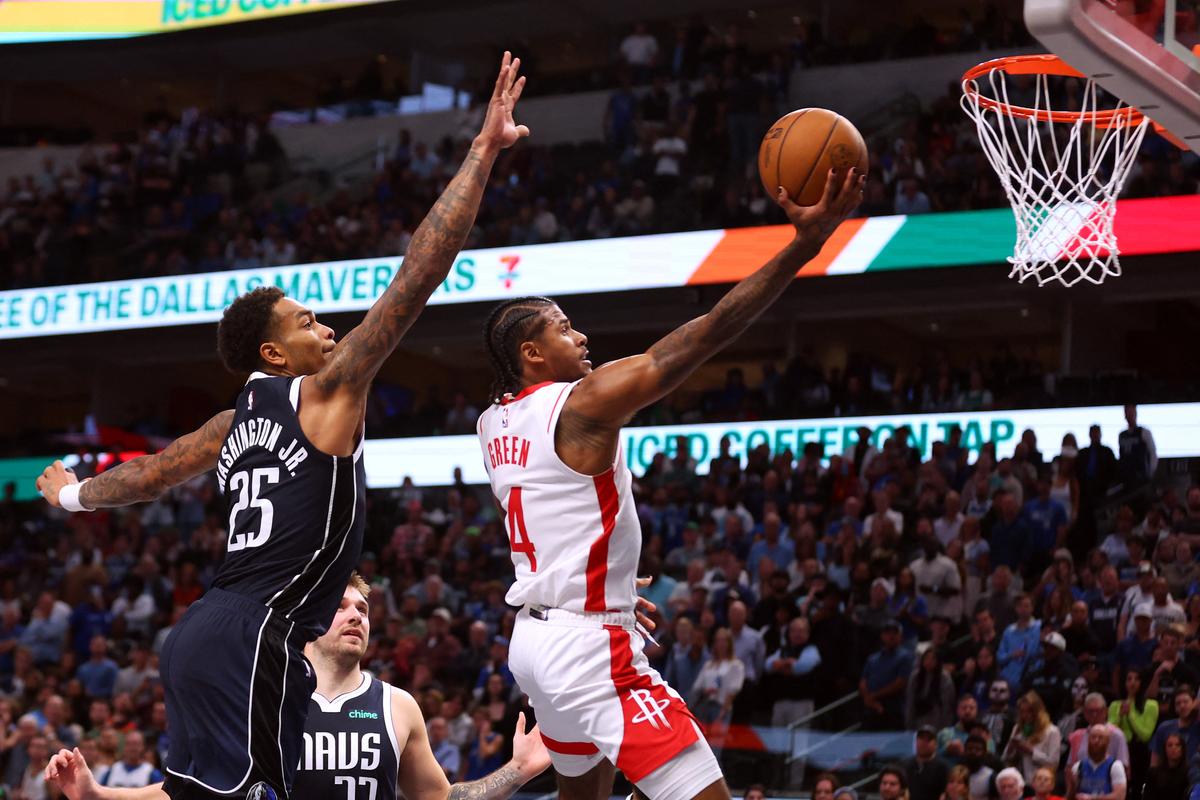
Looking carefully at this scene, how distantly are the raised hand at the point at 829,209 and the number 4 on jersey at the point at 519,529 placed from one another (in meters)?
1.12

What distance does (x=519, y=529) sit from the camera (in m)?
4.46

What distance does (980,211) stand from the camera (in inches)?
612

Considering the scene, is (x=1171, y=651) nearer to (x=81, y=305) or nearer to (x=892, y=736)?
(x=892, y=736)

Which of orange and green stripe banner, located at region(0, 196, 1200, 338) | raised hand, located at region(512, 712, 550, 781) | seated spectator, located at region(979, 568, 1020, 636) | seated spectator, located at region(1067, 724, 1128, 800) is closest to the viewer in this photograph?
raised hand, located at region(512, 712, 550, 781)

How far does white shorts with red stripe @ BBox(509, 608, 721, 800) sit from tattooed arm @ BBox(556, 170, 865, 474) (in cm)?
48

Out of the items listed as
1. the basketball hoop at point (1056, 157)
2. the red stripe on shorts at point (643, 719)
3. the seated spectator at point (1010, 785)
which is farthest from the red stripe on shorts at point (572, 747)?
the seated spectator at point (1010, 785)

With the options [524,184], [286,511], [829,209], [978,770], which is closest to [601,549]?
[286,511]

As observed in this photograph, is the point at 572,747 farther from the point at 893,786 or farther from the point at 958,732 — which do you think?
the point at 958,732

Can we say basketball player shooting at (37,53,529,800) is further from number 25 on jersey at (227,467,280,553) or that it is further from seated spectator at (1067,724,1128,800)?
seated spectator at (1067,724,1128,800)

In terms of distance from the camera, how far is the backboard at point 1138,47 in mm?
5340

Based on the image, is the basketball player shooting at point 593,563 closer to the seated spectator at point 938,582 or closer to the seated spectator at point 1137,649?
the seated spectator at point 1137,649

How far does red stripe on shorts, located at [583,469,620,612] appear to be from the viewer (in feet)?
14.3

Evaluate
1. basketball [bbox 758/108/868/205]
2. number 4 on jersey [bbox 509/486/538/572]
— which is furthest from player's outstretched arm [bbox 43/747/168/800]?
basketball [bbox 758/108/868/205]

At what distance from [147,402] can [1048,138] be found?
18.8m
